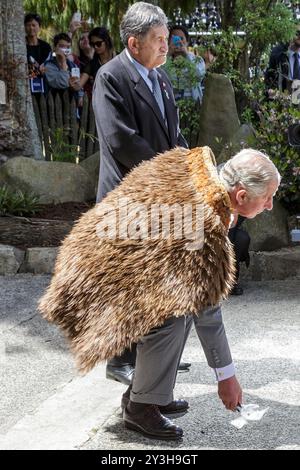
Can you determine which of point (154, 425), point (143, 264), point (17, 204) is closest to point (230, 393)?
point (154, 425)

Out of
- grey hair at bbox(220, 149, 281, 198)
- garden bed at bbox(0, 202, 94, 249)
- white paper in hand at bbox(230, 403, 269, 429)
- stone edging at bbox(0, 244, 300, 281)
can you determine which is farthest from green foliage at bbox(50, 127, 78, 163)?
grey hair at bbox(220, 149, 281, 198)

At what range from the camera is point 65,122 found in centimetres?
1080

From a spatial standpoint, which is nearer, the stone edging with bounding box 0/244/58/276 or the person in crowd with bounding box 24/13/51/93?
the stone edging with bounding box 0/244/58/276

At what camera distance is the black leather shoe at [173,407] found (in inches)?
168

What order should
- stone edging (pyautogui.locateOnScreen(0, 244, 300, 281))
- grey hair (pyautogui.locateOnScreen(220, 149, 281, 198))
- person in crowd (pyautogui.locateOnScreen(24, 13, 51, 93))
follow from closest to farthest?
grey hair (pyautogui.locateOnScreen(220, 149, 281, 198)) < stone edging (pyautogui.locateOnScreen(0, 244, 300, 281)) < person in crowd (pyautogui.locateOnScreen(24, 13, 51, 93))

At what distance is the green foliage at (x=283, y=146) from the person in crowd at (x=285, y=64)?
292 cm

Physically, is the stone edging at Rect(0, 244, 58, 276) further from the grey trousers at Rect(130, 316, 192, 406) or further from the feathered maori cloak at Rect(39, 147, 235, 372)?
the grey trousers at Rect(130, 316, 192, 406)

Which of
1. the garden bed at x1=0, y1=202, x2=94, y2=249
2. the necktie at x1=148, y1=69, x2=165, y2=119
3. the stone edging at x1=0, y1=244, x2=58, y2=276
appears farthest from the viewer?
the garden bed at x1=0, y1=202, x2=94, y2=249

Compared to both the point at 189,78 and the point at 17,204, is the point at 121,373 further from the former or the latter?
the point at 189,78

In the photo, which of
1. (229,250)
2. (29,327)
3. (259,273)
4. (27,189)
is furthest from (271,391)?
(27,189)

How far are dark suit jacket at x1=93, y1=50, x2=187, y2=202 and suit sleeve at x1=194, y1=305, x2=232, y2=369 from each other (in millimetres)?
1085

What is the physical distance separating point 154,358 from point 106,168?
4.25ft

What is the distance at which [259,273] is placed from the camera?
300 inches

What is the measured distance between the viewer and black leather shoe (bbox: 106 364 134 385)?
4.67m
